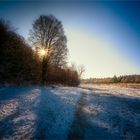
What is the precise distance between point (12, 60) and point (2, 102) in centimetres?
1444

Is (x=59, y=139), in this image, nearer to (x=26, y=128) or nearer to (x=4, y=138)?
(x=26, y=128)

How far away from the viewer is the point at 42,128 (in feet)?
29.0

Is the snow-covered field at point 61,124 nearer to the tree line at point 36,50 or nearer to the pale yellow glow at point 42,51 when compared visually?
the tree line at point 36,50

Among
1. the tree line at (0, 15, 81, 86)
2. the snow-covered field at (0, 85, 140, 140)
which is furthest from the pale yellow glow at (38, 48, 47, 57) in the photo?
the snow-covered field at (0, 85, 140, 140)

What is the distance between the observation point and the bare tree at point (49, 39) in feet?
103

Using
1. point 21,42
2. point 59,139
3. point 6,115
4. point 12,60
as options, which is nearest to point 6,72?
point 12,60

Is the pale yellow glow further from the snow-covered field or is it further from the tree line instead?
the snow-covered field

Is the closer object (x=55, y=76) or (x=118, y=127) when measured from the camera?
(x=118, y=127)

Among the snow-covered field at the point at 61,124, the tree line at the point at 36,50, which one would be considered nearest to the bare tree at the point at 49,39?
the tree line at the point at 36,50

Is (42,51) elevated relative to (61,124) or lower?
elevated

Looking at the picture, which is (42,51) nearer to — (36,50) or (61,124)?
(36,50)

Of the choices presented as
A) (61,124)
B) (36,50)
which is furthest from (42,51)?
(61,124)

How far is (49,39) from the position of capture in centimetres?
3180

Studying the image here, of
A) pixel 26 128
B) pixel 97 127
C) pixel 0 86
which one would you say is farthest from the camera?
pixel 0 86
